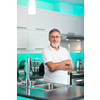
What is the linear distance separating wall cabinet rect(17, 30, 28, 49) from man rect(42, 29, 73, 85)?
1.26 metres

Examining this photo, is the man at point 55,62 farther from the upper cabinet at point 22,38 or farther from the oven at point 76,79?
the oven at point 76,79

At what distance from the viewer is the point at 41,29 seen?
416 cm

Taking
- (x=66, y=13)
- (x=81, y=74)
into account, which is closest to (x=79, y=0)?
(x=66, y=13)

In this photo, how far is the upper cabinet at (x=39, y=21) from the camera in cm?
397

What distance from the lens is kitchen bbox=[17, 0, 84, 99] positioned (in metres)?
3.83

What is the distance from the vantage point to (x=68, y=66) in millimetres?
2666

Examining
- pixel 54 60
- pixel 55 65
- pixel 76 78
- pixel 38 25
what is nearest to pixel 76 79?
pixel 76 78

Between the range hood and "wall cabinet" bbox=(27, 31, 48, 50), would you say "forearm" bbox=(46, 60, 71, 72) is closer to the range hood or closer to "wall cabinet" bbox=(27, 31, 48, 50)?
"wall cabinet" bbox=(27, 31, 48, 50)

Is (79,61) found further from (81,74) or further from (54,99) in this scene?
(54,99)

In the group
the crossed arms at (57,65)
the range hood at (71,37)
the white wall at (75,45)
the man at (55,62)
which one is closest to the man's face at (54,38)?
the man at (55,62)

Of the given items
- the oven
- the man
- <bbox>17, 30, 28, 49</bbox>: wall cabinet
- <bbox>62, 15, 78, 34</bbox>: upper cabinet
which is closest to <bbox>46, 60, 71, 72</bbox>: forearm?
the man
